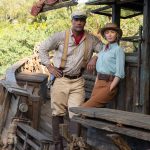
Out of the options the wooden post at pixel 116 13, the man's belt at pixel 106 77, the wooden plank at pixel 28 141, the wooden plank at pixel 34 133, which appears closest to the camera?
the man's belt at pixel 106 77

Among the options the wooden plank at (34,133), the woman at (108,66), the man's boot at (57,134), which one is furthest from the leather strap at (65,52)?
the wooden plank at (34,133)

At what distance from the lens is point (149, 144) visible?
4512 millimetres

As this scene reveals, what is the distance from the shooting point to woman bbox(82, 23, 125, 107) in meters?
5.63

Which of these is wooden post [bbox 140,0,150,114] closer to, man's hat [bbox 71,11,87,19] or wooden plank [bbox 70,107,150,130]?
wooden plank [bbox 70,107,150,130]

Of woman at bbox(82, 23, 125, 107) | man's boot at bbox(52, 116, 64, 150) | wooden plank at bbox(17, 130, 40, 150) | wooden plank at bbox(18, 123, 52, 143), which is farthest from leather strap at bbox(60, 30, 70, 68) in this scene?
wooden plank at bbox(17, 130, 40, 150)

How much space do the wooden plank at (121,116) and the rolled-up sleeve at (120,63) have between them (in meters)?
0.60

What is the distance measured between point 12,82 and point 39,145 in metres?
1.98

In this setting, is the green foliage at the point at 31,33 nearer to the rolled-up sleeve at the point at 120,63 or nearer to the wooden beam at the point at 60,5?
the wooden beam at the point at 60,5

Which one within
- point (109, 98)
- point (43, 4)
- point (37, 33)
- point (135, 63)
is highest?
point (37, 33)

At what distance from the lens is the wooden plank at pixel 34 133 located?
6715 mm

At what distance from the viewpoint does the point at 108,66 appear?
5.73 m

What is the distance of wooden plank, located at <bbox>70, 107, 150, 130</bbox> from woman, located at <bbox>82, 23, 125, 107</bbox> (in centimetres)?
50

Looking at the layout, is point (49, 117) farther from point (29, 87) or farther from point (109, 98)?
→ point (109, 98)

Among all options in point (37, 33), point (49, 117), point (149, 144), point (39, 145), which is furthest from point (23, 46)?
point (149, 144)
